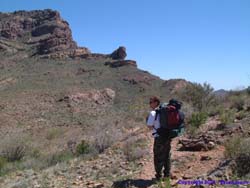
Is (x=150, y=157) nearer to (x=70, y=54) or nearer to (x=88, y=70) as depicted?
(x=88, y=70)

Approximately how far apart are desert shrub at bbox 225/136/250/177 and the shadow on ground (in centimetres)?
150

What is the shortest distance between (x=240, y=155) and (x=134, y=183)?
6.40 feet

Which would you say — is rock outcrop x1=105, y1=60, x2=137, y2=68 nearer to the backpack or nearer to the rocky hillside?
the rocky hillside

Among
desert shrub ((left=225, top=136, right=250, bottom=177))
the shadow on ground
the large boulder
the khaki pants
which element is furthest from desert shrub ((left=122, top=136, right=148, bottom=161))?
the large boulder

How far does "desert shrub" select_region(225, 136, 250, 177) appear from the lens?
6.44 meters

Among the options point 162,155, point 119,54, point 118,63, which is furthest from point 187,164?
point 119,54

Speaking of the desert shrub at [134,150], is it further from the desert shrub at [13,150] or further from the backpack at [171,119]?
the desert shrub at [13,150]

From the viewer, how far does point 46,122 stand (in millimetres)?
35500

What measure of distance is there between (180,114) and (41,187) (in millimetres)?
3434

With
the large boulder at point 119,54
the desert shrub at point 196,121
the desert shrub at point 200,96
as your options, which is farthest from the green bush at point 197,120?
the large boulder at point 119,54

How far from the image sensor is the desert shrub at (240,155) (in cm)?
644

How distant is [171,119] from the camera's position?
6668 millimetres

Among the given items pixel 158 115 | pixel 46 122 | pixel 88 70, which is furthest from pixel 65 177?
pixel 88 70

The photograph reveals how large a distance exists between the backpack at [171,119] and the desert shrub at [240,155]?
1106 mm
